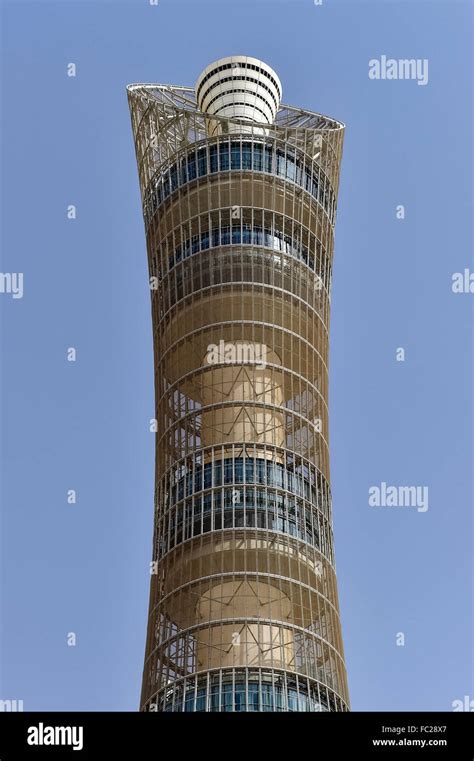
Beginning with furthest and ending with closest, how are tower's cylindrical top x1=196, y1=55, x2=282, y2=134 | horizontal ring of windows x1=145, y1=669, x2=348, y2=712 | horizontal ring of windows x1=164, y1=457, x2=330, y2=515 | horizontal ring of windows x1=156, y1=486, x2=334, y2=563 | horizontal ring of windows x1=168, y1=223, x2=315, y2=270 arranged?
tower's cylindrical top x1=196, y1=55, x2=282, y2=134 → horizontal ring of windows x1=168, y1=223, x2=315, y2=270 → horizontal ring of windows x1=164, y1=457, x2=330, y2=515 → horizontal ring of windows x1=156, y1=486, x2=334, y2=563 → horizontal ring of windows x1=145, y1=669, x2=348, y2=712

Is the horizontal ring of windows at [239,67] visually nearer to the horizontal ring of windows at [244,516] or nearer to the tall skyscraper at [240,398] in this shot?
the tall skyscraper at [240,398]

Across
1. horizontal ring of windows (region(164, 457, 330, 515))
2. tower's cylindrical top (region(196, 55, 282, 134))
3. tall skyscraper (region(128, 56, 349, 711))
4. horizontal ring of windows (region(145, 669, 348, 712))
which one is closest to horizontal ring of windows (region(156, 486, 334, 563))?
tall skyscraper (region(128, 56, 349, 711))

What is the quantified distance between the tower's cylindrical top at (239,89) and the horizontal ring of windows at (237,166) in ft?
13.3

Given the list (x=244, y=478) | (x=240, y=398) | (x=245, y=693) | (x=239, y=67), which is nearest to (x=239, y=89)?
(x=239, y=67)

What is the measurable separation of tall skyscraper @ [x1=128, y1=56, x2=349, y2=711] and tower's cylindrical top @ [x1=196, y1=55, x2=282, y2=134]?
0.11 metres

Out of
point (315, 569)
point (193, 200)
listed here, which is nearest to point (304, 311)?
point (193, 200)

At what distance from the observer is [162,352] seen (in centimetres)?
9300

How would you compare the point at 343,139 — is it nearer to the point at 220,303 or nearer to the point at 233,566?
the point at 220,303

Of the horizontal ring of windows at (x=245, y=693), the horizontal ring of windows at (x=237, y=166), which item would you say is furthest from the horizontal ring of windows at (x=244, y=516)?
the horizontal ring of windows at (x=237, y=166)

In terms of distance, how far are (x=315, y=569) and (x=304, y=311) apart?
17.6 m

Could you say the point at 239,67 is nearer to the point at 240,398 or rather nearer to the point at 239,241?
the point at 239,241

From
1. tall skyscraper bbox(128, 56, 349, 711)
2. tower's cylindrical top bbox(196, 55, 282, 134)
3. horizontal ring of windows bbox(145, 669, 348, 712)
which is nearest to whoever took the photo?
horizontal ring of windows bbox(145, 669, 348, 712)

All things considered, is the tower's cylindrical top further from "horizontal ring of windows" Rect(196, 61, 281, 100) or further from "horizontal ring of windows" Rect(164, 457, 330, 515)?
"horizontal ring of windows" Rect(164, 457, 330, 515)

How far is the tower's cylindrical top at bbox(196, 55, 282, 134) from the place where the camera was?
101 meters
